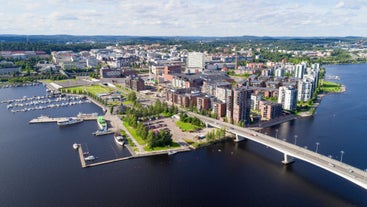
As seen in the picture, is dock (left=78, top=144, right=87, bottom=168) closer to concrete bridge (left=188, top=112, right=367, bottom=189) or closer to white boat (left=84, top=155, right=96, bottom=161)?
white boat (left=84, top=155, right=96, bottom=161)

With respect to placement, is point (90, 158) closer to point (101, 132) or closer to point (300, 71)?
point (101, 132)

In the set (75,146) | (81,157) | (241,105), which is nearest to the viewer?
(81,157)

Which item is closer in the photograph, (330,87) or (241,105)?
(241,105)

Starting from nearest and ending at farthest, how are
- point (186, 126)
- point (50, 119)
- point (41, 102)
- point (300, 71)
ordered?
1. point (186, 126)
2. point (50, 119)
3. point (41, 102)
4. point (300, 71)

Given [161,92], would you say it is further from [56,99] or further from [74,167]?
[74,167]

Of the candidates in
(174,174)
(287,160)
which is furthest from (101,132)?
(287,160)

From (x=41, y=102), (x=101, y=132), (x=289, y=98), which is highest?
(x=289, y=98)

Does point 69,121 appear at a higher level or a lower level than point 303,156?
lower

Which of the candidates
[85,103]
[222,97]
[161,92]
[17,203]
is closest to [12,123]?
[85,103]
